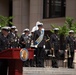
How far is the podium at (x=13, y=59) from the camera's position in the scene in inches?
344

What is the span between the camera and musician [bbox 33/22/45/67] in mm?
15395

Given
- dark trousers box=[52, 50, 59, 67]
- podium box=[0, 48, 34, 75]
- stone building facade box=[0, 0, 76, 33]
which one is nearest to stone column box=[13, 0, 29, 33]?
stone building facade box=[0, 0, 76, 33]

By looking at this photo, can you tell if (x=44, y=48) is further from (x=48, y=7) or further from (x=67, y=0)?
(x=48, y=7)

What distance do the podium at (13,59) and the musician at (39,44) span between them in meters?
6.17

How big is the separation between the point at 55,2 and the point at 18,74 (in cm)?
2408

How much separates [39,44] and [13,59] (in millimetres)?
6589

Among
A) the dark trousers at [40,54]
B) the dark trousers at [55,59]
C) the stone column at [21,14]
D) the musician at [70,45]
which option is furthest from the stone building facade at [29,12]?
the dark trousers at [40,54]

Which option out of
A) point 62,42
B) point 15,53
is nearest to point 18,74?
point 15,53

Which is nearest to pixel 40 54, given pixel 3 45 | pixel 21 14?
pixel 3 45

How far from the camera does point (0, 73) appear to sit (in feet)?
31.4

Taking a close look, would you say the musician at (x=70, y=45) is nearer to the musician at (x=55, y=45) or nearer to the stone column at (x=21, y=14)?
the musician at (x=55, y=45)

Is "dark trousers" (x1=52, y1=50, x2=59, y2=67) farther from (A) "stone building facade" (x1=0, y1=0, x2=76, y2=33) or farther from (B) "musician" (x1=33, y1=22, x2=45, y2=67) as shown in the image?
(A) "stone building facade" (x1=0, y1=0, x2=76, y2=33)

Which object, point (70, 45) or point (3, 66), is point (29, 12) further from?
point (3, 66)

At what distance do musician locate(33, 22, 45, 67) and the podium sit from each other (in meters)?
6.17
